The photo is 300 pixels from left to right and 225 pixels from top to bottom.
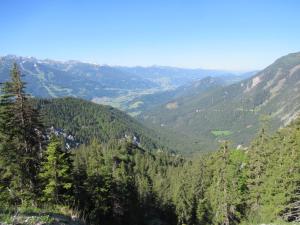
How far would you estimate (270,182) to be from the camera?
4631cm

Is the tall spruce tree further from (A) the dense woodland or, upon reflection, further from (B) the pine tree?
(B) the pine tree

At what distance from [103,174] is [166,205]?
4740 cm

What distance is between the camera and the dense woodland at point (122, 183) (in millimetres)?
33875

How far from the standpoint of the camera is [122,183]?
66.6 metres

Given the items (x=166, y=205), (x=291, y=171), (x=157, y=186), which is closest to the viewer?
(x=291, y=171)

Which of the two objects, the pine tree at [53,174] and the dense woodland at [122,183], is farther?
the pine tree at [53,174]

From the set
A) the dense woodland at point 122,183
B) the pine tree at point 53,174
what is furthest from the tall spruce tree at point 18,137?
the pine tree at point 53,174

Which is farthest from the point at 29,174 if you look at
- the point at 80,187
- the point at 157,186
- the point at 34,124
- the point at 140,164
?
the point at 140,164

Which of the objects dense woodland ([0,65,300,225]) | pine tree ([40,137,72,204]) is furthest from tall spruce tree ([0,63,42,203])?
pine tree ([40,137,72,204])

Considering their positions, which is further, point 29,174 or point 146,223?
point 146,223

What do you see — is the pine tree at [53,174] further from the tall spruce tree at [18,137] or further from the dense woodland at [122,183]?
the tall spruce tree at [18,137]

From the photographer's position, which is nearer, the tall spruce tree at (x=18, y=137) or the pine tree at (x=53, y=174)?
the tall spruce tree at (x=18, y=137)

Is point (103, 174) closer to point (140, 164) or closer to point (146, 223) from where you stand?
point (146, 223)

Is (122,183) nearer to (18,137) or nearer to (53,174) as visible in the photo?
(53,174)
